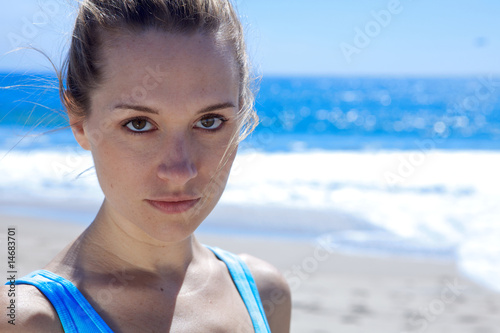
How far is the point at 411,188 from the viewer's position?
9789mm

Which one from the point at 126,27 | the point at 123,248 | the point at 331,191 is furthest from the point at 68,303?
the point at 331,191

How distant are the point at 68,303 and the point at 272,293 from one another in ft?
2.44

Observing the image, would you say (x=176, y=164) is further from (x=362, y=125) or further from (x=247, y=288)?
(x=362, y=125)

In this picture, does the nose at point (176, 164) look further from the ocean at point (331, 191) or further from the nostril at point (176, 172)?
the ocean at point (331, 191)

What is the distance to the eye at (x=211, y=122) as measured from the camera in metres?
1.40

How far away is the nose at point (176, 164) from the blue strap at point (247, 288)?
1.69 feet

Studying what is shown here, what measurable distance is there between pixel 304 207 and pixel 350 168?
465 cm

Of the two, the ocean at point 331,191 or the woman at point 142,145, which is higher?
the ocean at point 331,191

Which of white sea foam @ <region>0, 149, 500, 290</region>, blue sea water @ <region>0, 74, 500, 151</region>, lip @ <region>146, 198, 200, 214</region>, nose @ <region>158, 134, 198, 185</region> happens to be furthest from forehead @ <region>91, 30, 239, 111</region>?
blue sea water @ <region>0, 74, 500, 151</region>

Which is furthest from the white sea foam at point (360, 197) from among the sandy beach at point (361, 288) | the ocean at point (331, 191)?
the sandy beach at point (361, 288)

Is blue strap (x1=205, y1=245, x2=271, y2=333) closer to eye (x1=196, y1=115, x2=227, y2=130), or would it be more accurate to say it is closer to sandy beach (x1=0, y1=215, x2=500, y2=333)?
eye (x1=196, y1=115, x2=227, y2=130)

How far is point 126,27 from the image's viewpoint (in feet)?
4.46

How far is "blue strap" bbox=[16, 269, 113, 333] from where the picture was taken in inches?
49.2

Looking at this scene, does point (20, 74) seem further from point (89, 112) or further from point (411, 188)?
point (411, 188)
